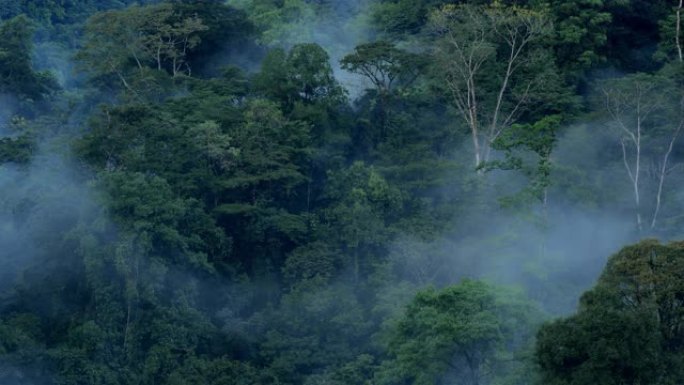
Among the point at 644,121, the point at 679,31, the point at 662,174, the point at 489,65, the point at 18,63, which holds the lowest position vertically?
the point at 18,63

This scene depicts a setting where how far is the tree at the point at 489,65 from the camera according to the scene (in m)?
28.6

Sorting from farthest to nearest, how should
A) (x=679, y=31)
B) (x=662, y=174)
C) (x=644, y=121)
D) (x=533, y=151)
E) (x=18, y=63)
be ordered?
(x=18, y=63), (x=679, y=31), (x=644, y=121), (x=533, y=151), (x=662, y=174)

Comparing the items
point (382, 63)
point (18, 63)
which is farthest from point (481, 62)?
point (18, 63)

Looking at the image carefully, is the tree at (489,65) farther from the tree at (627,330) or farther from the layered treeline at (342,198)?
the tree at (627,330)

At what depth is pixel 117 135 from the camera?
2653 cm

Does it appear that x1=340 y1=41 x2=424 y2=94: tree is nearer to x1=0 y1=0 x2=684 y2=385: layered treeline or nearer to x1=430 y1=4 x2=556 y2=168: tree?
x1=0 y1=0 x2=684 y2=385: layered treeline

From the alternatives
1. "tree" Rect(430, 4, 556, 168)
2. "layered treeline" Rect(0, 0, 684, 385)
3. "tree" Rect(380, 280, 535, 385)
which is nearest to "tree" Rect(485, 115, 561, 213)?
"layered treeline" Rect(0, 0, 684, 385)

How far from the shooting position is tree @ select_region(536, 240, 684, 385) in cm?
1958

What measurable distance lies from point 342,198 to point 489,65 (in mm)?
4293

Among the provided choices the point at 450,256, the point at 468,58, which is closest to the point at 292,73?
the point at 468,58

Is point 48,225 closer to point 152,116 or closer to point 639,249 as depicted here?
point 152,116

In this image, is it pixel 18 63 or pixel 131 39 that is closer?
pixel 131 39

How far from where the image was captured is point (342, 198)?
27453mm

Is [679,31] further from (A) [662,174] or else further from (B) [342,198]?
(B) [342,198]
